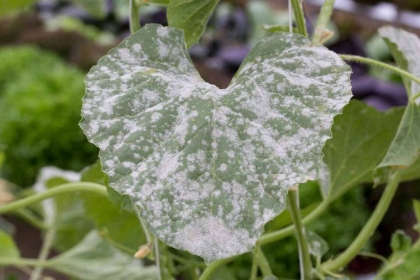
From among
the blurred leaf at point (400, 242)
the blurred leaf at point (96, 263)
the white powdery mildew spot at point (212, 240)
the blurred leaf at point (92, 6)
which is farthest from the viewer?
the blurred leaf at point (92, 6)

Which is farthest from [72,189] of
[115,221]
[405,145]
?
[405,145]

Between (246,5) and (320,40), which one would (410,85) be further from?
(246,5)

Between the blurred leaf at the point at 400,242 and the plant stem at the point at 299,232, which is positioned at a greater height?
the plant stem at the point at 299,232

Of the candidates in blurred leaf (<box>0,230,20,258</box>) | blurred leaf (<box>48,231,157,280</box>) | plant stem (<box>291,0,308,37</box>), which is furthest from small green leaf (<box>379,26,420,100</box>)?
blurred leaf (<box>0,230,20,258</box>)

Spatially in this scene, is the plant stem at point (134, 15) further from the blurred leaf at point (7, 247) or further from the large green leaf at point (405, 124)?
the blurred leaf at point (7, 247)

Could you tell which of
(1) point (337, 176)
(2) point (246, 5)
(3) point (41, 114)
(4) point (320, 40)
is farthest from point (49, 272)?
(2) point (246, 5)

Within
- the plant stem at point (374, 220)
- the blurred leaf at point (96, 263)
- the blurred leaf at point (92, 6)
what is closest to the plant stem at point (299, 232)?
the plant stem at point (374, 220)
